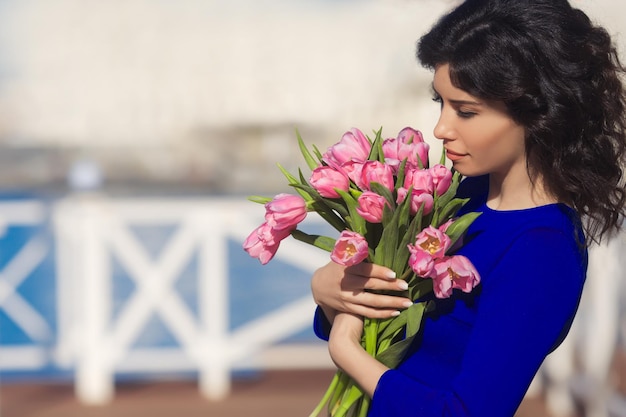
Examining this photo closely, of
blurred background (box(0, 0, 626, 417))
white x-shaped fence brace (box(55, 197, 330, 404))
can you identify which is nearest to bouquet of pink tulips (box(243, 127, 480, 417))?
blurred background (box(0, 0, 626, 417))

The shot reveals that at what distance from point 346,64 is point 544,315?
32880 mm

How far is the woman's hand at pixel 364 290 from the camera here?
1.28 m

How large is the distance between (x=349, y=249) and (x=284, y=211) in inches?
4.3

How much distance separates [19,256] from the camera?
18.3 feet

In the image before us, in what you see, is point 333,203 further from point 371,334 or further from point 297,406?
point 297,406

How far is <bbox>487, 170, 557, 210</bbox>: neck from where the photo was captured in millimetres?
1302

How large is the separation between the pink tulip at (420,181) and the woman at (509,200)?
0.15ft

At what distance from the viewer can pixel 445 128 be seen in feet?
4.17

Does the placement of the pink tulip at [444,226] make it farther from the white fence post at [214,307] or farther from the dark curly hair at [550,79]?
the white fence post at [214,307]

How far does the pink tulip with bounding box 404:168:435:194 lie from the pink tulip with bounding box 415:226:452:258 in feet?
0.19

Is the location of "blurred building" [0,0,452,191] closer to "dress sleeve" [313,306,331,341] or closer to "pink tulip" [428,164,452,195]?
"dress sleeve" [313,306,331,341]

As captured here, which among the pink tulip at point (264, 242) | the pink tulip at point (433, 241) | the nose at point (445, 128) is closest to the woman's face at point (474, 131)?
the nose at point (445, 128)

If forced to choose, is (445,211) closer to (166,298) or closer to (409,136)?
(409,136)

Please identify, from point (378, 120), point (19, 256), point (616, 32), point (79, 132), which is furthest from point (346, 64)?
point (616, 32)
